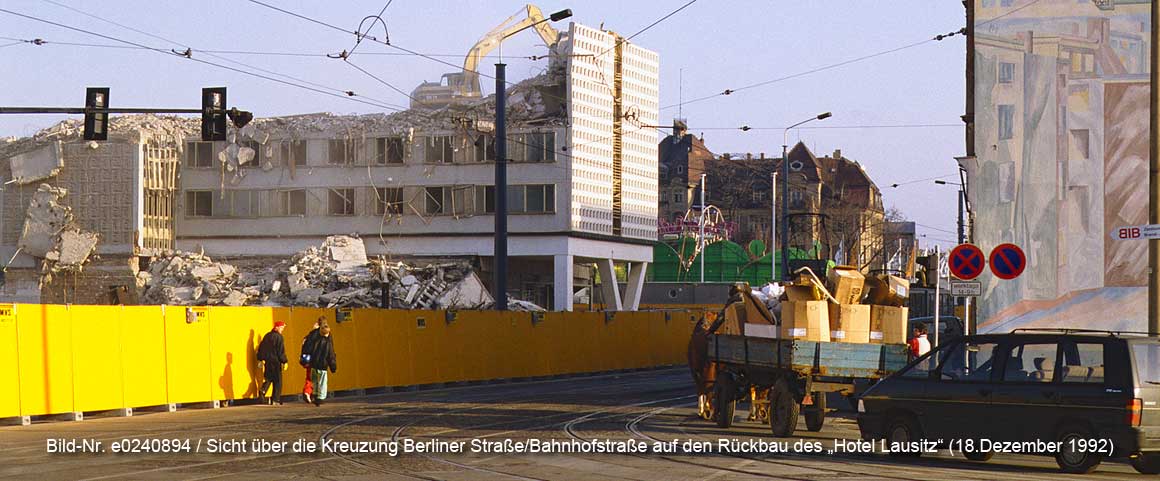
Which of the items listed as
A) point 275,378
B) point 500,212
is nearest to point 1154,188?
point 275,378

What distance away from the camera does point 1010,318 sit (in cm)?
3072

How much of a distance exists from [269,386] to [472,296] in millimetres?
31251

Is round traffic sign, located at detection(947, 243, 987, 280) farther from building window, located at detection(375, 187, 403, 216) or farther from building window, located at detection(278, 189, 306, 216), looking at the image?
building window, located at detection(278, 189, 306, 216)

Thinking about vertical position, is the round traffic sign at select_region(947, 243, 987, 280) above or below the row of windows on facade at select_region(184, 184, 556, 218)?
below

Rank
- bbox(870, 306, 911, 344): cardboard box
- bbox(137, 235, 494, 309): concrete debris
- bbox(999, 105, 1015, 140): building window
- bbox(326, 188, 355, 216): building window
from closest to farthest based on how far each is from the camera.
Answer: bbox(870, 306, 911, 344): cardboard box
bbox(999, 105, 1015, 140): building window
bbox(137, 235, 494, 309): concrete debris
bbox(326, 188, 355, 216): building window

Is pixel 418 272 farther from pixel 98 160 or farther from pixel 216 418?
pixel 216 418

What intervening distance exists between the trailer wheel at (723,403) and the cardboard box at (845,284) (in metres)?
2.41

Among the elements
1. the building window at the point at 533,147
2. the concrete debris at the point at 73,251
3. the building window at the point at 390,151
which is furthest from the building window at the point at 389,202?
the concrete debris at the point at 73,251

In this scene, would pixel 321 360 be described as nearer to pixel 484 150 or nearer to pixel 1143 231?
pixel 1143 231

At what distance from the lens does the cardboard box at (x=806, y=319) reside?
19.2 meters

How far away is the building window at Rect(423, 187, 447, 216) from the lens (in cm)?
7119

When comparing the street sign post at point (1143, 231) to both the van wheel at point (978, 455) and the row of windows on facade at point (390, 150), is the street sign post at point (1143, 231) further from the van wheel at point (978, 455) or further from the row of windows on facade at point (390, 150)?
the row of windows on facade at point (390, 150)

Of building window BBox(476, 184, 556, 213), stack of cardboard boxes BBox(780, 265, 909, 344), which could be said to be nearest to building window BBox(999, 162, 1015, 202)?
stack of cardboard boxes BBox(780, 265, 909, 344)

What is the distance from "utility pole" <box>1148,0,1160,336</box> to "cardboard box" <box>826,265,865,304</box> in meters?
3.56
